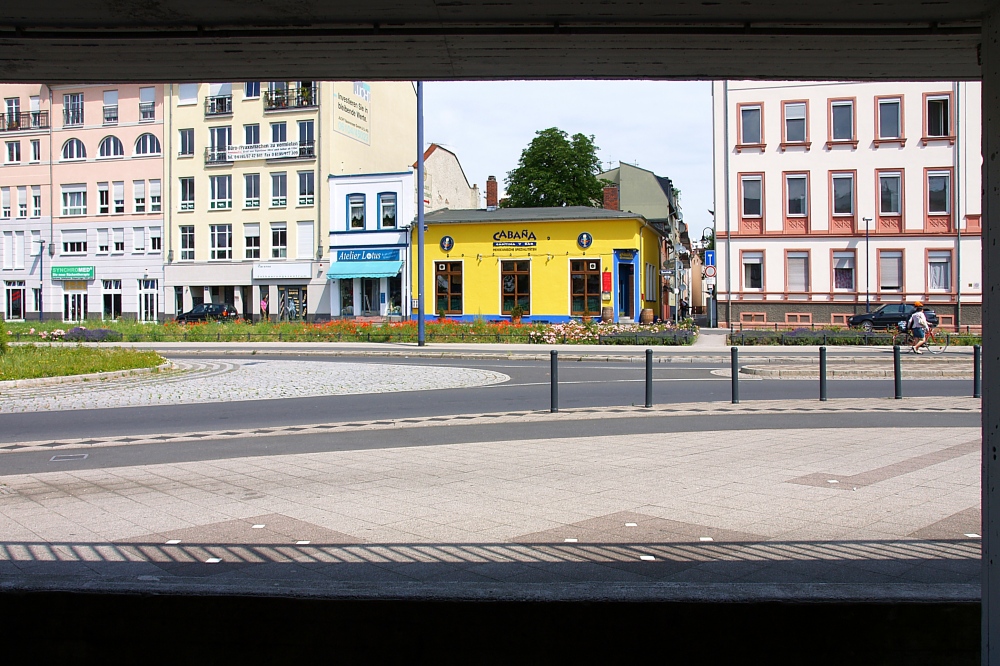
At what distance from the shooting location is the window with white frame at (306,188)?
54375 mm

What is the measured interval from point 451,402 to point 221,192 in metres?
46.1

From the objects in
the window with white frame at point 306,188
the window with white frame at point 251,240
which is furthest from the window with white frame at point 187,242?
the window with white frame at point 306,188

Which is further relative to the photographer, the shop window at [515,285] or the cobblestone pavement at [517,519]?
the shop window at [515,285]

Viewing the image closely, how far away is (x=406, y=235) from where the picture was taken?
51.4 meters

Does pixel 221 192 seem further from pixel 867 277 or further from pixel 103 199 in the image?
pixel 867 277

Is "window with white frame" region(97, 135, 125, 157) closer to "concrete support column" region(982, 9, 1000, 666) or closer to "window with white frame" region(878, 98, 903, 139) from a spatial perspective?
"window with white frame" region(878, 98, 903, 139)

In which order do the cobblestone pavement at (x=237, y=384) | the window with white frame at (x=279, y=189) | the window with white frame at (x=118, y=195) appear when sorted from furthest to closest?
the window with white frame at (x=118, y=195)
the window with white frame at (x=279, y=189)
the cobblestone pavement at (x=237, y=384)

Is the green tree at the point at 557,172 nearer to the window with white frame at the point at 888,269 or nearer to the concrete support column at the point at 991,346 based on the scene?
the window with white frame at the point at 888,269

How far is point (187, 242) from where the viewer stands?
2242 inches

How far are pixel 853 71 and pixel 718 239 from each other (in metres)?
42.3

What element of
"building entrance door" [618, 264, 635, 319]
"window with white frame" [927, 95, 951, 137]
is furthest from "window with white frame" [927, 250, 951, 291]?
"building entrance door" [618, 264, 635, 319]

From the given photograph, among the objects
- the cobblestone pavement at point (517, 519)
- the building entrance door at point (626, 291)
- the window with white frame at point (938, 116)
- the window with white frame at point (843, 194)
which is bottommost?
the cobblestone pavement at point (517, 519)

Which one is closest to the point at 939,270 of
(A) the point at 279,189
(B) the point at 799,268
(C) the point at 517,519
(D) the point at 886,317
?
(B) the point at 799,268

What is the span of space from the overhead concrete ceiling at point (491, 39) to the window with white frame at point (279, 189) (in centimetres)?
5220
